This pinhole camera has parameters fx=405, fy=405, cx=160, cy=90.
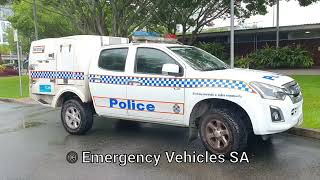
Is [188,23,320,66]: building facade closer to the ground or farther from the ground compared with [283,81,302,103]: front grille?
farther from the ground

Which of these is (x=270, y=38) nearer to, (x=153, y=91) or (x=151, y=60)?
(x=151, y=60)

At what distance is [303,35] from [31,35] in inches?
917

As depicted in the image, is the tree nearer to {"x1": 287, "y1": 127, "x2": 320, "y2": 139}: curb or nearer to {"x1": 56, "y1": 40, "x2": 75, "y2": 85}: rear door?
{"x1": 56, "y1": 40, "x2": 75, "y2": 85}: rear door

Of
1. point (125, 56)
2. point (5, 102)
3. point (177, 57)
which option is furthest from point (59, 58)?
point (5, 102)

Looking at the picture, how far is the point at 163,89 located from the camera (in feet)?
22.6

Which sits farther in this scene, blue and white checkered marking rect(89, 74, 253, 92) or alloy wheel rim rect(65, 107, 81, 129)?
alloy wheel rim rect(65, 107, 81, 129)

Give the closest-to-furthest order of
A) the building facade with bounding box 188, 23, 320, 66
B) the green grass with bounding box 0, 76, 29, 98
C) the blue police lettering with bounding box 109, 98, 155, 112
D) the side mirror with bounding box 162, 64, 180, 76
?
the side mirror with bounding box 162, 64, 180, 76
the blue police lettering with bounding box 109, 98, 155, 112
the green grass with bounding box 0, 76, 29, 98
the building facade with bounding box 188, 23, 320, 66

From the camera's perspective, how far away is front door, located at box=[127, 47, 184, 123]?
6.79 meters

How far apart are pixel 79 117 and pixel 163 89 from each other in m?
2.27

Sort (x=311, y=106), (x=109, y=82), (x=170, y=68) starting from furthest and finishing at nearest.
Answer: (x=311, y=106)
(x=109, y=82)
(x=170, y=68)

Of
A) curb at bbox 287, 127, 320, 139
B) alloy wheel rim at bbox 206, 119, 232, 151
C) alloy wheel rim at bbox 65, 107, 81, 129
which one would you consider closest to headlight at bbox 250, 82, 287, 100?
alloy wheel rim at bbox 206, 119, 232, 151

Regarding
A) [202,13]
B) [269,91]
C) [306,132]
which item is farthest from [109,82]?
[202,13]

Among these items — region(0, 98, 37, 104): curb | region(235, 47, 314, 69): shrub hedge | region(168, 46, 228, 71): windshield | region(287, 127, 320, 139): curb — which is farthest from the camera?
region(235, 47, 314, 69): shrub hedge

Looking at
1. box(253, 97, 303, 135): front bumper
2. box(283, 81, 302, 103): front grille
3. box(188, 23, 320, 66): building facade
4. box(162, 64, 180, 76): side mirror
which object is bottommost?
box(253, 97, 303, 135): front bumper
